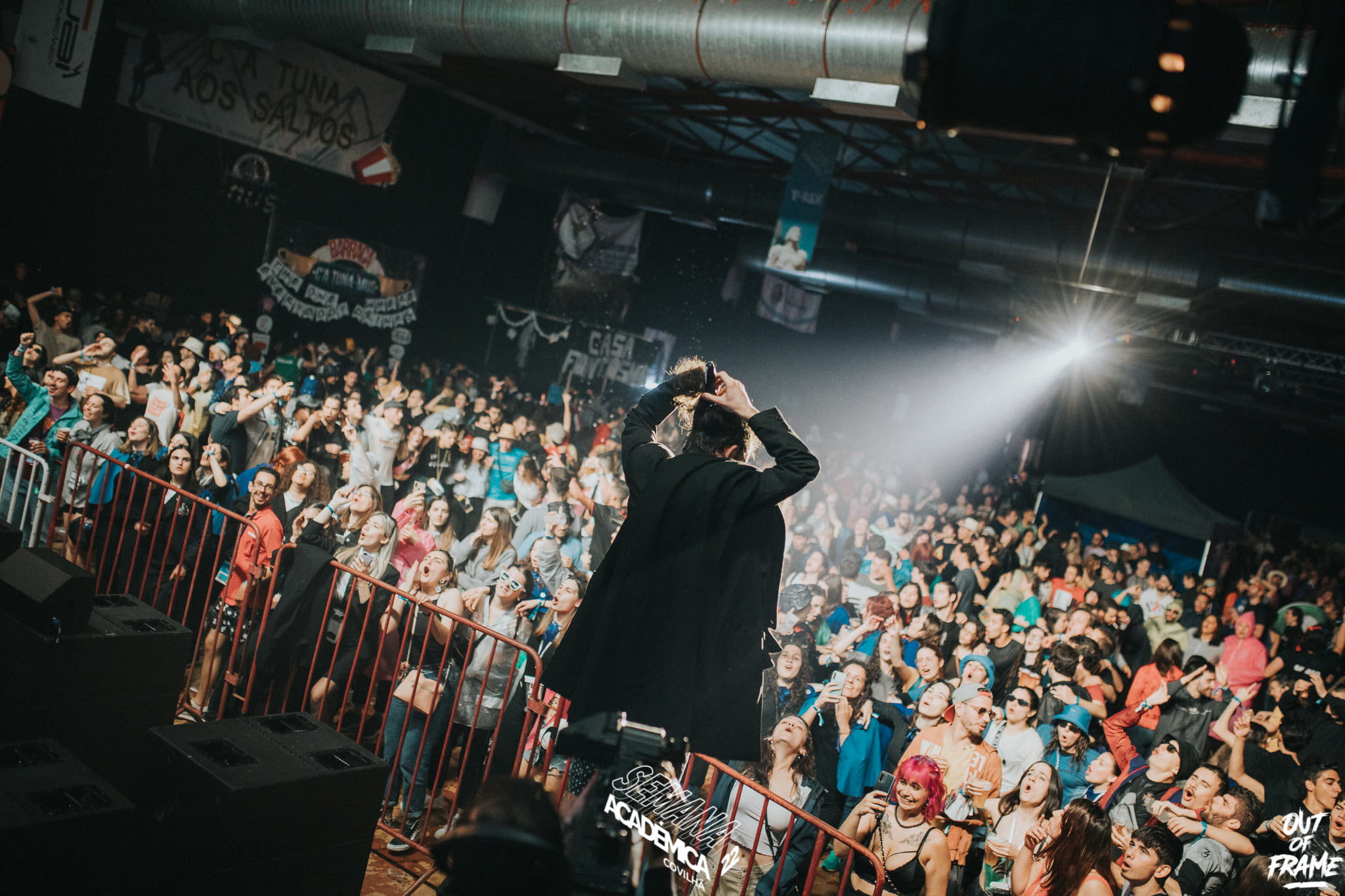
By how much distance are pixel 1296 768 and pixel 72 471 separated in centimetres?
786

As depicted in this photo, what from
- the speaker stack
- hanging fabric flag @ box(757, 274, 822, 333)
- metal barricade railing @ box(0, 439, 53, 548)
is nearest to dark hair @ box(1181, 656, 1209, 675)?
the speaker stack

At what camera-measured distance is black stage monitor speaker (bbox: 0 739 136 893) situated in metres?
2.06

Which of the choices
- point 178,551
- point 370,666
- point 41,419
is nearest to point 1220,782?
point 370,666

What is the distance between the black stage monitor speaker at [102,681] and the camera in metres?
2.92

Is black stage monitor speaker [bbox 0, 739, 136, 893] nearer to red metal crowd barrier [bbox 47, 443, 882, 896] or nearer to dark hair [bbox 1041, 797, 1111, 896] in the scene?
red metal crowd barrier [bbox 47, 443, 882, 896]

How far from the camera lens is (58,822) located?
210 cm

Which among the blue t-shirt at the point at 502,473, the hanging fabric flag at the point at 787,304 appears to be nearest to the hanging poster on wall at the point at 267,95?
the blue t-shirt at the point at 502,473

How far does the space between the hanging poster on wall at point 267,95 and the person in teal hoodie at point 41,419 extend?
5499 millimetres

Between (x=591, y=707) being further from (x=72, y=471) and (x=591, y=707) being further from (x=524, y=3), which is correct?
(x=524, y=3)

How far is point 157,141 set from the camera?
10781 mm

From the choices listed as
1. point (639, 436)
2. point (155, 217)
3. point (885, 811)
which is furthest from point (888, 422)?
point (639, 436)

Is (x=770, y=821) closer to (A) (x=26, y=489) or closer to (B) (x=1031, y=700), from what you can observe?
(B) (x=1031, y=700)

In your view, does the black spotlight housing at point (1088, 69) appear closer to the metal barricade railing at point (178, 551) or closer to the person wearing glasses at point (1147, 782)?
the person wearing glasses at point (1147, 782)

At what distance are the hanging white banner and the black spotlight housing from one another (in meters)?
8.49
